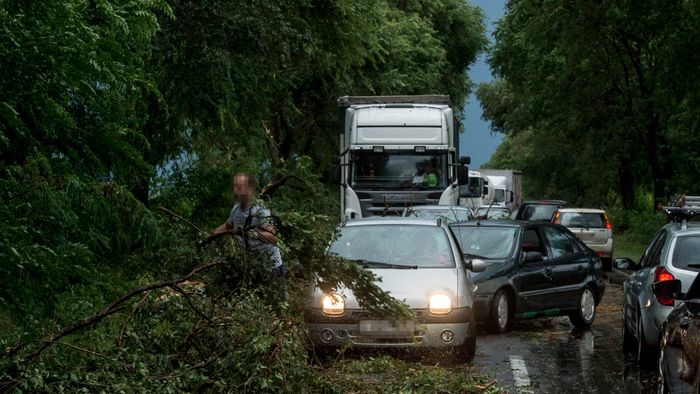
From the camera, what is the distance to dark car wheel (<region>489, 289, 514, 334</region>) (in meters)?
14.7

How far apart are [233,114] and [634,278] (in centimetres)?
859

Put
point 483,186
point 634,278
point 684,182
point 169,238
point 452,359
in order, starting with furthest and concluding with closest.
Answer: point 483,186, point 684,182, point 634,278, point 452,359, point 169,238

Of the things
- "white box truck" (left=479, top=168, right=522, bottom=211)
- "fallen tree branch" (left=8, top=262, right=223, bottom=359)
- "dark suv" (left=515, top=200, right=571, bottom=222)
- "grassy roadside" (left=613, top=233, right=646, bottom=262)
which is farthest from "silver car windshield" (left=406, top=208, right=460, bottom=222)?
"white box truck" (left=479, top=168, right=522, bottom=211)

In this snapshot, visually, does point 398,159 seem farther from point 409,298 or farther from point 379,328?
point 379,328

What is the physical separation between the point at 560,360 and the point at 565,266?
385 centimetres

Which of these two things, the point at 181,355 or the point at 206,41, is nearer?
the point at 181,355

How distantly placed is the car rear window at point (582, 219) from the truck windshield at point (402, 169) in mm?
7567

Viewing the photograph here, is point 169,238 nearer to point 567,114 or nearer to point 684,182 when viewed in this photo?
point 684,182

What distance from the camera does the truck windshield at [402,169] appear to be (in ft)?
84.5

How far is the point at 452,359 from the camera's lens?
1159 centimetres

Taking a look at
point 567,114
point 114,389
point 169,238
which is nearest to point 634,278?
point 169,238

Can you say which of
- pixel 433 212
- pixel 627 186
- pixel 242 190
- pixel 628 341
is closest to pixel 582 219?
pixel 433 212

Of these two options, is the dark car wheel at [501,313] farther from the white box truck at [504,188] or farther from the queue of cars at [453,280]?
the white box truck at [504,188]

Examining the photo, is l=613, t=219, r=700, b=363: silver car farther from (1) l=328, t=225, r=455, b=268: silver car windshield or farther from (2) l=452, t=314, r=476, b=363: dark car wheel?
(1) l=328, t=225, r=455, b=268: silver car windshield
